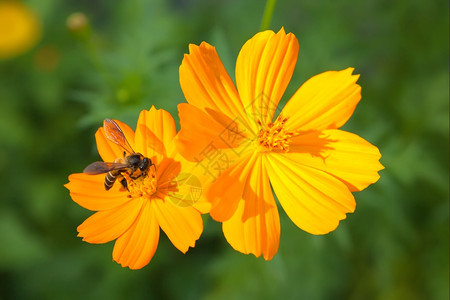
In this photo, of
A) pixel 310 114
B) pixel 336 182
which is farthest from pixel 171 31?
pixel 336 182

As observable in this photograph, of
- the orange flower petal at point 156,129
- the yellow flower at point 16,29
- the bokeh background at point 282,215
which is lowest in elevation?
the bokeh background at point 282,215

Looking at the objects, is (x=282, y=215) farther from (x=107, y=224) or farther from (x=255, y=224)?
(x=107, y=224)

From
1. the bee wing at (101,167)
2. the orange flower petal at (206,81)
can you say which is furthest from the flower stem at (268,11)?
the bee wing at (101,167)

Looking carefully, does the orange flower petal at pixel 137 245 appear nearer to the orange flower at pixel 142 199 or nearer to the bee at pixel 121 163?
the orange flower at pixel 142 199

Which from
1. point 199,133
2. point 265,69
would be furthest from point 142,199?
point 265,69

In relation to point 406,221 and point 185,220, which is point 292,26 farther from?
point 185,220
